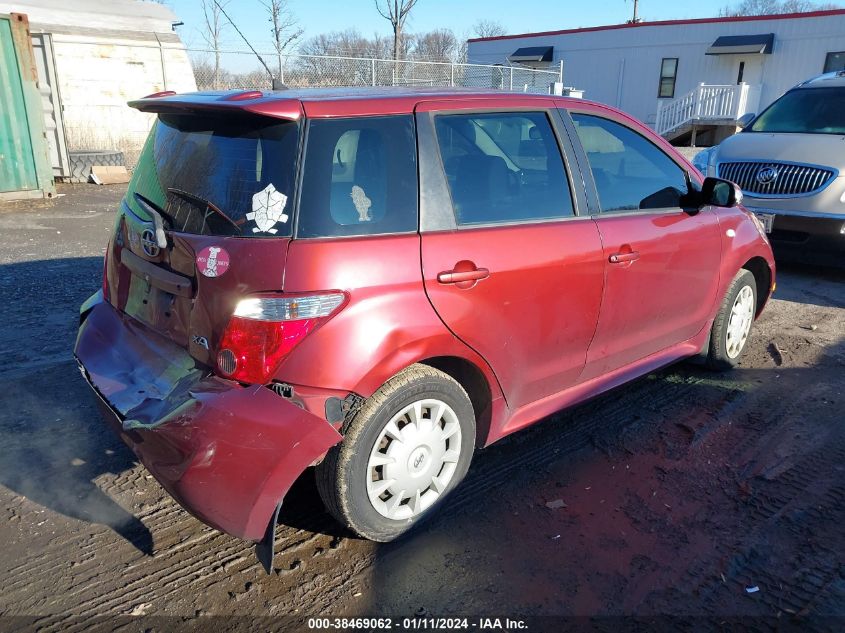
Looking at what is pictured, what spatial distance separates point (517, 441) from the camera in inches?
148

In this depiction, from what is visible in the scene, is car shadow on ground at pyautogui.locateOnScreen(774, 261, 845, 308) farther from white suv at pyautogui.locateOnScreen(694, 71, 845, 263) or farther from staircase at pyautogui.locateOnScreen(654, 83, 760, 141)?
staircase at pyautogui.locateOnScreen(654, 83, 760, 141)

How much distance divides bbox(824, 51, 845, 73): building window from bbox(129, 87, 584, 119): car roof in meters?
26.5

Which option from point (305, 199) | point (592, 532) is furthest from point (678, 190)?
point (305, 199)

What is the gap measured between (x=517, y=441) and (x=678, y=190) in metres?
1.81

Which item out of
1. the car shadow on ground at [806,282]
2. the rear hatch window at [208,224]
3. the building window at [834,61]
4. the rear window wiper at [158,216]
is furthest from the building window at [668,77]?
the rear window wiper at [158,216]

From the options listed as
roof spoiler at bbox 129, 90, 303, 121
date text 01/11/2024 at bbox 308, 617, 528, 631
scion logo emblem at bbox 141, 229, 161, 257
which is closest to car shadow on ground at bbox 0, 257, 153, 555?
date text 01/11/2024 at bbox 308, 617, 528, 631

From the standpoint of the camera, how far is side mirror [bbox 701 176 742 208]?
396 centimetres

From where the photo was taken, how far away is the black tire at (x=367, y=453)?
2.58 m

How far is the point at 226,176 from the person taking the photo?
2.65m

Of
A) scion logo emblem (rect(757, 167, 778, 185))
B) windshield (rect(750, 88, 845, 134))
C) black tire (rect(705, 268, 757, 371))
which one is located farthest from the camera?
windshield (rect(750, 88, 845, 134))

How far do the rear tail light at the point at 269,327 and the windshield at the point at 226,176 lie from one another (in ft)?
0.92

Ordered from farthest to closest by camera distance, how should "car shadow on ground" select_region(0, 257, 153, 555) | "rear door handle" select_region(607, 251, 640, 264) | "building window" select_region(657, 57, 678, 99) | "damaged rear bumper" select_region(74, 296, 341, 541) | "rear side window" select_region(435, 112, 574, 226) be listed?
"building window" select_region(657, 57, 678, 99) < "rear door handle" select_region(607, 251, 640, 264) < "car shadow on ground" select_region(0, 257, 153, 555) < "rear side window" select_region(435, 112, 574, 226) < "damaged rear bumper" select_region(74, 296, 341, 541)

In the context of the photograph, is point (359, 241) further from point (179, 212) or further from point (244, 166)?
point (179, 212)

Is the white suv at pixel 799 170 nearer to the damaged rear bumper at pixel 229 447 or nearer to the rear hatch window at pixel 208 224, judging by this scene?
the rear hatch window at pixel 208 224
